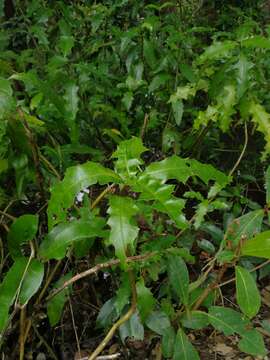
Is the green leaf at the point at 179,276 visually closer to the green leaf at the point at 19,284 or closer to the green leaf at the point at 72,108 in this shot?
the green leaf at the point at 19,284

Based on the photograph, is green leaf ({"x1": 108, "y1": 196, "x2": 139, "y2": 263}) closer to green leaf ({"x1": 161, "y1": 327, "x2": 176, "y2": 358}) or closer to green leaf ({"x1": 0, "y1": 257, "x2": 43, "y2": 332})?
green leaf ({"x1": 0, "y1": 257, "x2": 43, "y2": 332})

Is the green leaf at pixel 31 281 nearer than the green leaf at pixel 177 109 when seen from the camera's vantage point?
Yes

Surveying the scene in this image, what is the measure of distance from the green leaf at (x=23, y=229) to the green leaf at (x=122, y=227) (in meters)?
0.29

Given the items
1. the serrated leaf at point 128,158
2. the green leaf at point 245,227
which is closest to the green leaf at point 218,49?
the green leaf at point 245,227

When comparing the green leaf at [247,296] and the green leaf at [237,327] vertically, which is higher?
the green leaf at [247,296]

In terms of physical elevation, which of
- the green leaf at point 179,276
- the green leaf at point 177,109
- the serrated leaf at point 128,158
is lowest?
the green leaf at point 179,276

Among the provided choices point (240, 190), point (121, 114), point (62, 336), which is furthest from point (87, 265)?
point (240, 190)

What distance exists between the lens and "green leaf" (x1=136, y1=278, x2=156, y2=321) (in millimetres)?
1359

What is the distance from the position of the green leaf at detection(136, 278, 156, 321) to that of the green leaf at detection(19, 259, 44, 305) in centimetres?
26

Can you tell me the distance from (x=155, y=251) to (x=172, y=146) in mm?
676

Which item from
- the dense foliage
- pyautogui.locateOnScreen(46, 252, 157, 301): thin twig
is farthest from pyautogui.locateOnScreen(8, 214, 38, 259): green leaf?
pyautogui.locateOnScreen(46, 252, 157, 301): thin twig

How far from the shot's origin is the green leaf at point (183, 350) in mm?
1352

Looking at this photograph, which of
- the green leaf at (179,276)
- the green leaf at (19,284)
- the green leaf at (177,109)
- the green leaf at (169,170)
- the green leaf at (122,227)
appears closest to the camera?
the green leaf at (122,227)

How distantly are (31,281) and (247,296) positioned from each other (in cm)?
51
